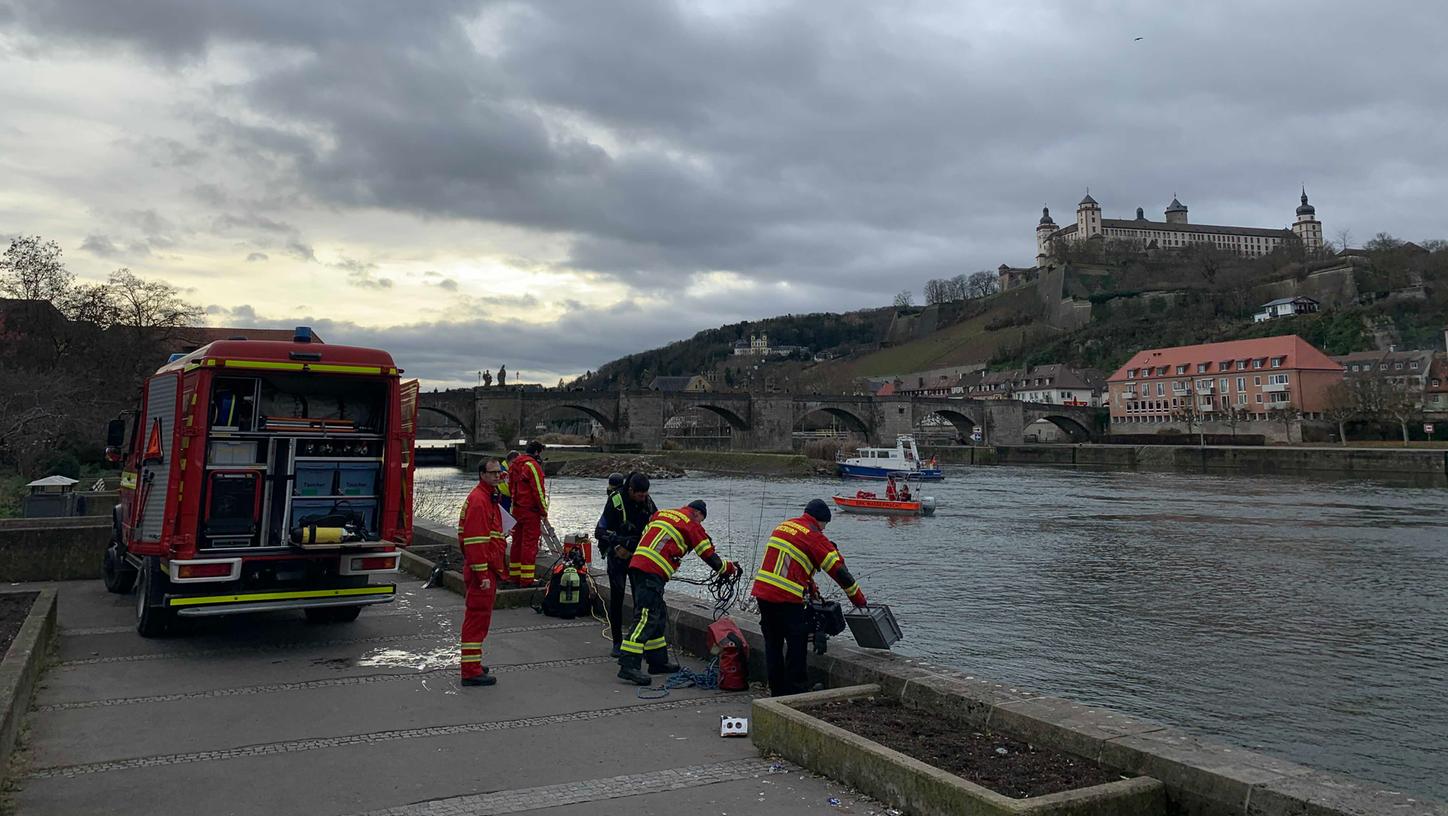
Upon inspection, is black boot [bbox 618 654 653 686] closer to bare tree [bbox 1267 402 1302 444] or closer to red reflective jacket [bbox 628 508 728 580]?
red reflective jacket [bbox 628 508 728 580]

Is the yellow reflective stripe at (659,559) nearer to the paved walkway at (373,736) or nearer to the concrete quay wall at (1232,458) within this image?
the paved walkway at (373,736)

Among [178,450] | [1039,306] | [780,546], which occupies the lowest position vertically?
[780,546]

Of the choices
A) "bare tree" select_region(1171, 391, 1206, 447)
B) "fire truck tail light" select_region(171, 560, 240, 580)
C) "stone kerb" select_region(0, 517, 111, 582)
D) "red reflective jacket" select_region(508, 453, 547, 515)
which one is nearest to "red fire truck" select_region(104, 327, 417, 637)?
"fire truck tail light" select_region(171, 560, 240, 580)

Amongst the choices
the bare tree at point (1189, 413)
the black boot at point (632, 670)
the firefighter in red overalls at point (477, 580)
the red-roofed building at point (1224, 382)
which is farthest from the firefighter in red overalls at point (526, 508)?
the red-roofed building at point (1224, 382)

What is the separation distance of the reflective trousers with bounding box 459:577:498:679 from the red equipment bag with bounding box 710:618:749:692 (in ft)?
5.86

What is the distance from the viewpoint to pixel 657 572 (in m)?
7.19

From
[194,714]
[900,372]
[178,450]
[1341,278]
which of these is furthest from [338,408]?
[900,372]

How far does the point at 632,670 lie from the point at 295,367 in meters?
4.20

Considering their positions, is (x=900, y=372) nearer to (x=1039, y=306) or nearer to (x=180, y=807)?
(x=1039, y=306)

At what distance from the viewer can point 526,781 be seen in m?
5.02

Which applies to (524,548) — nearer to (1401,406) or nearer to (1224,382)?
(1401,406)

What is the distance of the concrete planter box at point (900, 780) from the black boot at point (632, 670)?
1.69 m

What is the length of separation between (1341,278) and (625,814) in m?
131

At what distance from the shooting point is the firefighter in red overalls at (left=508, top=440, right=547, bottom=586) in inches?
361
